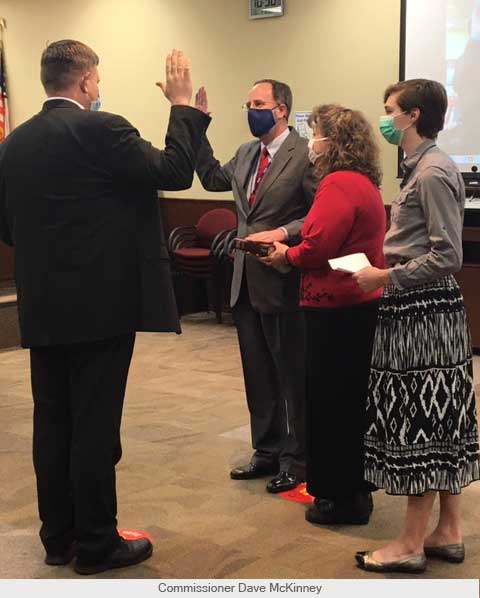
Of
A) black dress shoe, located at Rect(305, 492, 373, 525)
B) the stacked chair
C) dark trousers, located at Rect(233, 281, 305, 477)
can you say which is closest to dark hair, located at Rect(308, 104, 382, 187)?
dark trousers, located at Rect(233, 281, 305, 477)

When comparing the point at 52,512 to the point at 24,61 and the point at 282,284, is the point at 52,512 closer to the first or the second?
the point at 282,284

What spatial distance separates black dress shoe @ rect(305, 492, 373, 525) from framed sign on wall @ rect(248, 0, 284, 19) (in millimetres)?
4954

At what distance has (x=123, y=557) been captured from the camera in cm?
293

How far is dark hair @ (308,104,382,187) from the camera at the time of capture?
3.15m

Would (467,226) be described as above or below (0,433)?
above

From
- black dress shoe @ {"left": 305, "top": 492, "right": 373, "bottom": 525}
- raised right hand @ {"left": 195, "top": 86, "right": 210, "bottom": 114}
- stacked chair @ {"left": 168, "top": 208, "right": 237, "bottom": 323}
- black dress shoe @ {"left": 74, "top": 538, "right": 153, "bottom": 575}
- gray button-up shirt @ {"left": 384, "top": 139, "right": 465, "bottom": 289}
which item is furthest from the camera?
stacked chair @ {"left": 168, "top": 208, "right": 237, "bottom": 323}

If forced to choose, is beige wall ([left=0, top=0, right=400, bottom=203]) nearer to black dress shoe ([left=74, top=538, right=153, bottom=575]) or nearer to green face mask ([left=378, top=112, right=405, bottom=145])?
green face mask ([left=378, top=112, right=405, bottom=145])

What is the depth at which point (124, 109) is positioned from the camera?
8.52 meters

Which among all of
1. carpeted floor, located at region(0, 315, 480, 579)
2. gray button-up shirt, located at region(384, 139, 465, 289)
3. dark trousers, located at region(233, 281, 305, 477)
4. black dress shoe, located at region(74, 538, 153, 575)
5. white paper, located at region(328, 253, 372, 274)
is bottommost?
carpeted floor, located at region(0, 315, 480, 579)

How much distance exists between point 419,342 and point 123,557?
116cm

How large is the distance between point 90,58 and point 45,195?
429 mm

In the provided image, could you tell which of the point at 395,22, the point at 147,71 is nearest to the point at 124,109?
the point at 147,71

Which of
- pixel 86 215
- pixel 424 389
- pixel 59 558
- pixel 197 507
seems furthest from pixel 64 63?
pixel 197 507

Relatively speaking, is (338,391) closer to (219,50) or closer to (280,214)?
(280,214)
